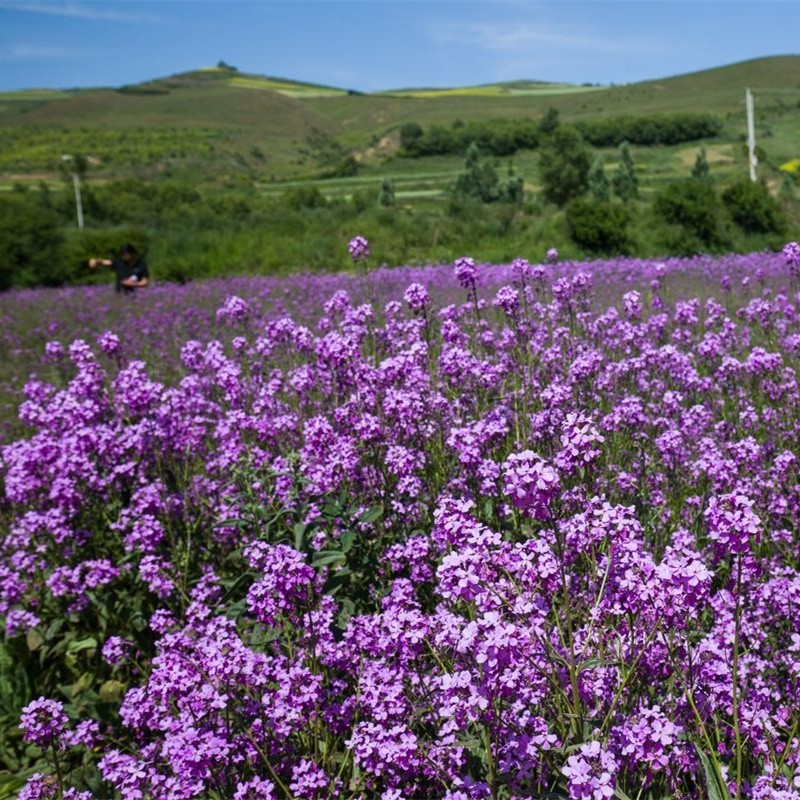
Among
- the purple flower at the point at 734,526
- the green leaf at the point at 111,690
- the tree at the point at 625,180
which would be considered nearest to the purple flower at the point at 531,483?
the purple flower at the point at 734,526

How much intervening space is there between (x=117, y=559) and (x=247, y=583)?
3.00ft

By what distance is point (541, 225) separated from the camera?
888 inches

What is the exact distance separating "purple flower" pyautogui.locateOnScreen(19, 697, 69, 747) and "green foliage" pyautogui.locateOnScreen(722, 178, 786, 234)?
21286mm

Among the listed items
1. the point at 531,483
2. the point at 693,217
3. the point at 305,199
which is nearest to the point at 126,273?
the point at 693,217

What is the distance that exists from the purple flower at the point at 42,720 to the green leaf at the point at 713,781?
6.43 ft

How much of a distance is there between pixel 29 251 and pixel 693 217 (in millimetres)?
19035

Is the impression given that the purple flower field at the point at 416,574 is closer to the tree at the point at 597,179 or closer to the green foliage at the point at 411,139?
the tree at the point at 597,179

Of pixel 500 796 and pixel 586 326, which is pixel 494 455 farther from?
A: pixel 586 326

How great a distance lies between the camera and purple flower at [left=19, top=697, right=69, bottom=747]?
2.60 meters

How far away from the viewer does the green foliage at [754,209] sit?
20562 mm

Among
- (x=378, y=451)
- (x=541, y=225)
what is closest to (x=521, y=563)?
(x=378, y=451)

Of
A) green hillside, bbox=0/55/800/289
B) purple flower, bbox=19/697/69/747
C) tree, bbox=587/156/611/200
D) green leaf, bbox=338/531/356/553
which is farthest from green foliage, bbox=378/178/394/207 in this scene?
purple flower, bbox=19/697/69/747

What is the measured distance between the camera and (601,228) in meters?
A: 19.9

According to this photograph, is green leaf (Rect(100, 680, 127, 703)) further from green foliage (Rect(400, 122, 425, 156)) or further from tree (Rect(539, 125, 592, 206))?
green foliage (Rect(400, 122, 425, 156))
